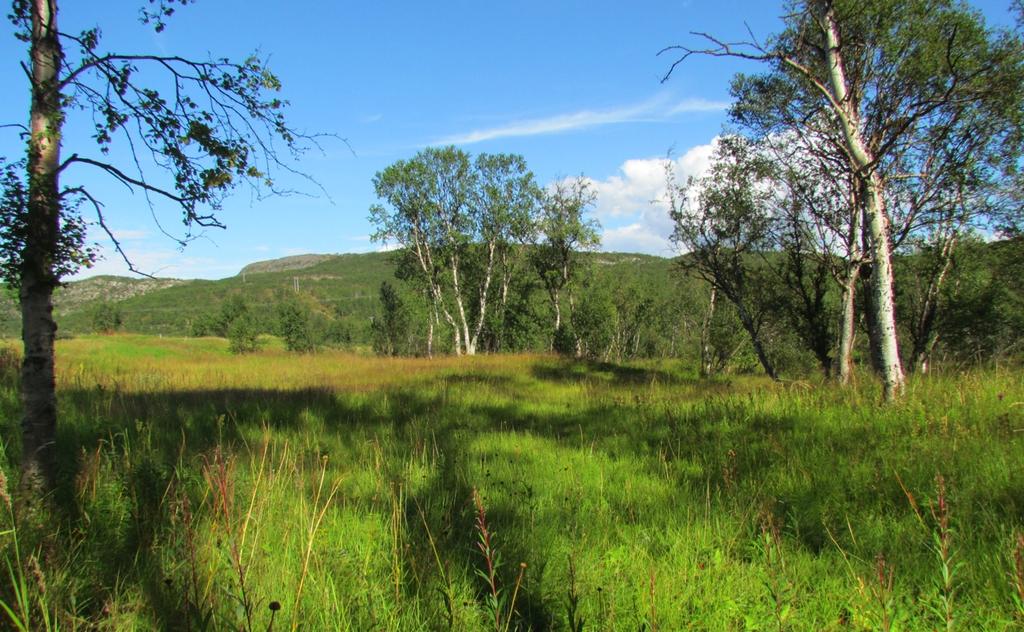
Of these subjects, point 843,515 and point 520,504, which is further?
point 520,504

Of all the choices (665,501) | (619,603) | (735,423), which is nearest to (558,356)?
(735,423)

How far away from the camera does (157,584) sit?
2033 mm

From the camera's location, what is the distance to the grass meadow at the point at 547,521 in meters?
1.88

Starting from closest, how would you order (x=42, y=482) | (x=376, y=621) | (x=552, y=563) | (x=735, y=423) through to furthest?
(x=376, y=621), (x=552, y=563), (x=42, y=482), (x=735, y=423)

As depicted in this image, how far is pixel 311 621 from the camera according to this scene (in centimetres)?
188

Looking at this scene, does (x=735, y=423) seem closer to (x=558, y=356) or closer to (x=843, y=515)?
(x=843, y=515)

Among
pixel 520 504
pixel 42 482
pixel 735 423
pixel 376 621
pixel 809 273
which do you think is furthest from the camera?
pixel 809 273

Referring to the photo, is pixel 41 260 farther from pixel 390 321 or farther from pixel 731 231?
pixel 390 321

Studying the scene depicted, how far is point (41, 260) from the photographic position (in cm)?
262

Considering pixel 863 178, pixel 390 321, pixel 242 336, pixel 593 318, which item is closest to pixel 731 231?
pixel 863 178

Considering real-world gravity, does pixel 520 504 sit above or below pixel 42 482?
below

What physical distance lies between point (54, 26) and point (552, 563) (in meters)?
4.22

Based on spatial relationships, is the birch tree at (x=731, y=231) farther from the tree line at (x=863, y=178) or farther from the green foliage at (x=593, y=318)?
the green foliage at (x=593, y=318)

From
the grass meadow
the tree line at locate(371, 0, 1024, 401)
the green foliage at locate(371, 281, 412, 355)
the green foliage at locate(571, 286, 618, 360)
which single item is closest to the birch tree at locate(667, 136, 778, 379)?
the tree line at locate(371, 0, 1024, 401)
